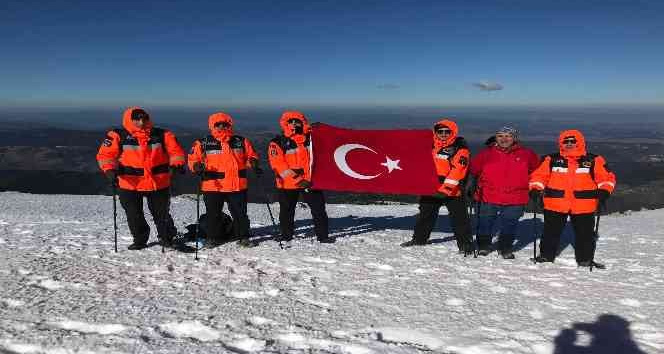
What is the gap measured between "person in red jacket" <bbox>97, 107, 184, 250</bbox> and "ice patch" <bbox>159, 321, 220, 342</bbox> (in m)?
3.45

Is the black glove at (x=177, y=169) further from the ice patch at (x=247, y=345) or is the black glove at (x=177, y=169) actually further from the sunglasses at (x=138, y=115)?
the ice patch at (x=247, y=345)

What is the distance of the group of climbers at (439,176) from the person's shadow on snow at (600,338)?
258 centimetres

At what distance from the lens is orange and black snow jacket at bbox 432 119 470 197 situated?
786 centimetres

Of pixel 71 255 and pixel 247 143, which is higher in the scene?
pixel 247 143

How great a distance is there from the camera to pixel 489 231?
818 centimetres

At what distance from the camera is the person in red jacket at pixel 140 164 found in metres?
7.29

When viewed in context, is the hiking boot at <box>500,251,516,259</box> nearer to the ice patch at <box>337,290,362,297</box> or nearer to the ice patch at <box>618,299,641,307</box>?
the ice patch at <box>618,299,641,307</box>

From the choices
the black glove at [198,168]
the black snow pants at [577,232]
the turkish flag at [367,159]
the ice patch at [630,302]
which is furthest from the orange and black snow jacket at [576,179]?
the black glove at [198,168]

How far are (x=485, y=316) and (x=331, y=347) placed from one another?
2055 mm

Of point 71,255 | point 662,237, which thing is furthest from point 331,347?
point 662,237

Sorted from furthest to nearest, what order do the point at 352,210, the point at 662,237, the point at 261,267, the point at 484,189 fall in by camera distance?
the point at 352,210 < the point at 662,237 < the point at 484,189 < the point at 261,267

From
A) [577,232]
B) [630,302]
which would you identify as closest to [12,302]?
[630,302]

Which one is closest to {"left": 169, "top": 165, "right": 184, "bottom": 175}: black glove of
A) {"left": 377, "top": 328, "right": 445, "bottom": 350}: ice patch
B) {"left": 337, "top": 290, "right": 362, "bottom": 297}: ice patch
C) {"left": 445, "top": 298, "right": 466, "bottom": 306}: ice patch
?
{"left": 337, "top": 290, "right": 362, "bottom": 297}: ice patch

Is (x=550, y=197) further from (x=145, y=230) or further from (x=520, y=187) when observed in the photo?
(x=145, y=230)
